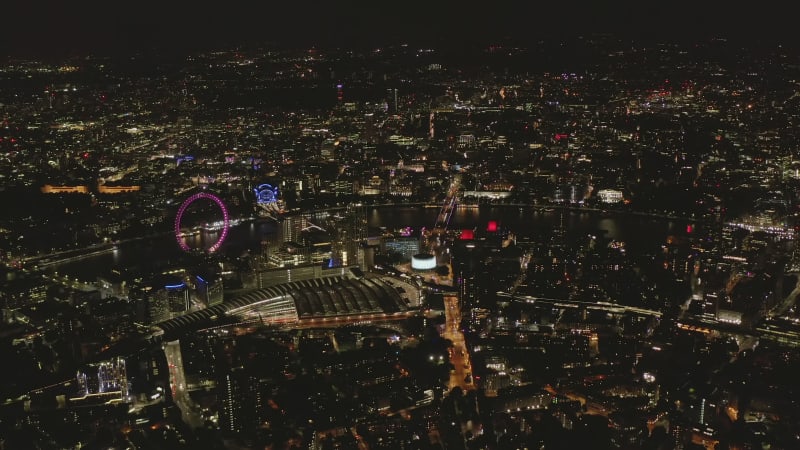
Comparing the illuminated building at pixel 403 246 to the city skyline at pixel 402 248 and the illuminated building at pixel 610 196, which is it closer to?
the city skyline at pixel 402 248

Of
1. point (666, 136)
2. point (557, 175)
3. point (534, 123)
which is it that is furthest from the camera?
point (534, 123)

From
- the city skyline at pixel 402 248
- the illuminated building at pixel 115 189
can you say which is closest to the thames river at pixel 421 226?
the city skyline at pixel 402 248

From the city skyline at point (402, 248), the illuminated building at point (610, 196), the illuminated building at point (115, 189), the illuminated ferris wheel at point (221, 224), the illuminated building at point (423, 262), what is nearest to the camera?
the city skyline at point (402, 248)

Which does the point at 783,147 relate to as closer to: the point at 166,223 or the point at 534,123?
the point at 534,123

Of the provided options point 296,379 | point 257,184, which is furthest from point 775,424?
point 257,184

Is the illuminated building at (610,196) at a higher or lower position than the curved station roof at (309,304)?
lower

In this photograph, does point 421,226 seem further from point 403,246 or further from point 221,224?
point 221,224

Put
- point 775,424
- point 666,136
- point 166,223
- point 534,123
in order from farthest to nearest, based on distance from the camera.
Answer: point 534,123 → point 666,136 → point 166,223 → point 775,424

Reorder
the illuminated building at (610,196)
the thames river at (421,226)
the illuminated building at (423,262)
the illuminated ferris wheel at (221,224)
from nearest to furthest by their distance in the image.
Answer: the illuminated building at (423,262) < the thames river at (421,226) < the illuminated ferris wheel at (221,224) < the illuminated building at (610,196)
